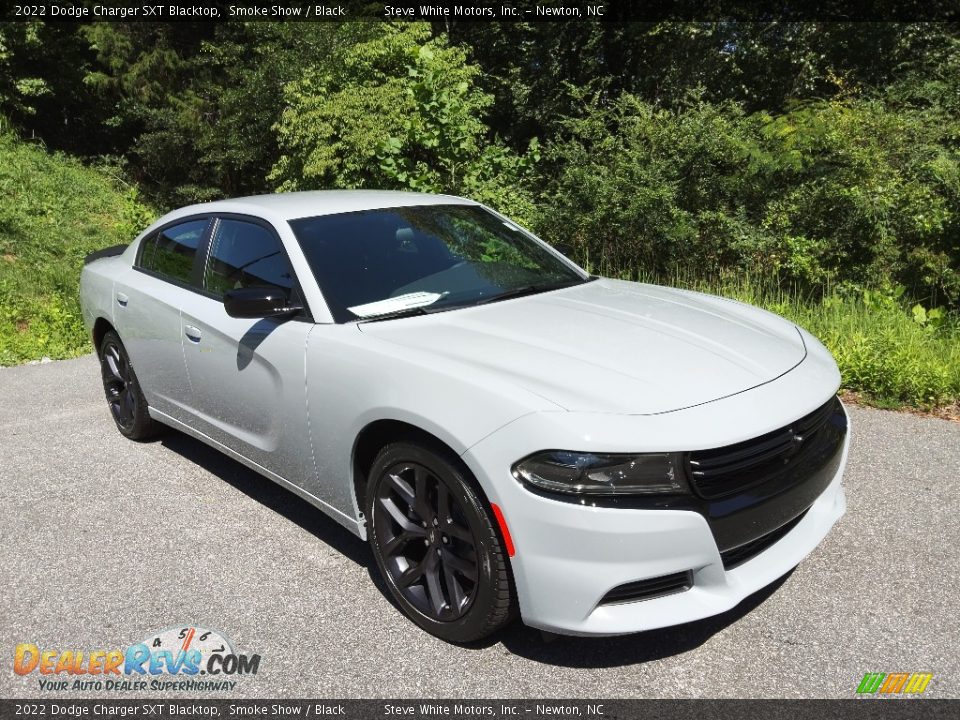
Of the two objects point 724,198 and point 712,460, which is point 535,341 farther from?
point 724,198

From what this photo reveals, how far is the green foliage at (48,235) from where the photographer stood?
893cm

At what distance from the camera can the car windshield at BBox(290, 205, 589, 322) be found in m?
3.43

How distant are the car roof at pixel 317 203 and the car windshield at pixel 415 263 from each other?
0.08 metres

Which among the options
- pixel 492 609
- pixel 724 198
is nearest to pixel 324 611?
pixel 492 609

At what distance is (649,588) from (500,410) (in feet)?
2.40

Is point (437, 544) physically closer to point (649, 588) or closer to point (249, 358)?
point (649, 588)

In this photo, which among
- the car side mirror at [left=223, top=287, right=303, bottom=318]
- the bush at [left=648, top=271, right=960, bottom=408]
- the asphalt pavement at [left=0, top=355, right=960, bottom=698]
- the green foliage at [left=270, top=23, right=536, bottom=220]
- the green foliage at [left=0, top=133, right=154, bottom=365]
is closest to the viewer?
the asphalt pavement at [left=0, top=355, right=960, bottom=698]

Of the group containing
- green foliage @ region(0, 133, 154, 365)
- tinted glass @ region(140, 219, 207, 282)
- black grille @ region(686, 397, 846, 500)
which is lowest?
green foliage @ region(0, 133, 154, 365)

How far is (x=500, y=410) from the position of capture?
2.51m

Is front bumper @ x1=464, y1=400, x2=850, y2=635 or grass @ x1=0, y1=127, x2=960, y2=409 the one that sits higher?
front bumper @ x1=464, y1=400, x2=850, y2=635

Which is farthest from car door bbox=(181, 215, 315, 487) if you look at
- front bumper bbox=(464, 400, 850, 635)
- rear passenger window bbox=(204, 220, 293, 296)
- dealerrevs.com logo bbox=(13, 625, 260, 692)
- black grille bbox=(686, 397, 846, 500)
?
black grille bbox=(686, 397, 846, 500)

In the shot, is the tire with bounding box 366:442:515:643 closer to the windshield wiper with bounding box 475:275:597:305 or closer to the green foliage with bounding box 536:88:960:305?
the windshield wiper with bounding box 475:275:597:305

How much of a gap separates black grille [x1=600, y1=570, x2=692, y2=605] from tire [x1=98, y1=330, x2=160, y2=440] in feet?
11.6

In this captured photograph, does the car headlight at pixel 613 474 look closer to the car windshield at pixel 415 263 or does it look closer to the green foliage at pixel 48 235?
the car windshield at pixel 415 263
